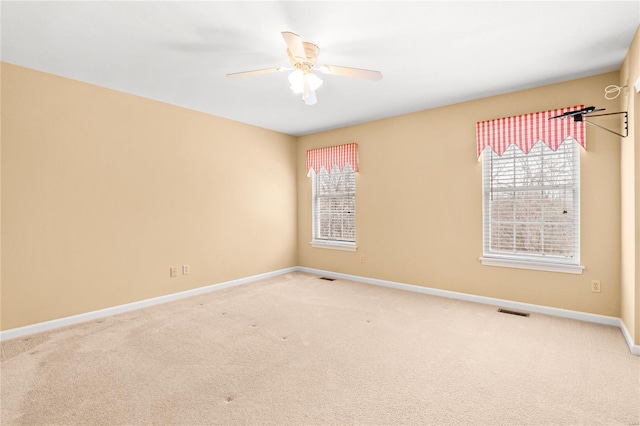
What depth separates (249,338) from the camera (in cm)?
293

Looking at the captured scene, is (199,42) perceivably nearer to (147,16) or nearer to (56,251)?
(147,16)

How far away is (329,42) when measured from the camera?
8.36 ft

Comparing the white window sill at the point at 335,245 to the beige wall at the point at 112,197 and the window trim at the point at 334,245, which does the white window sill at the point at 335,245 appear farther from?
the beige wall at the point at 112,197

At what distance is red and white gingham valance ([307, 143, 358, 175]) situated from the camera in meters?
5.09

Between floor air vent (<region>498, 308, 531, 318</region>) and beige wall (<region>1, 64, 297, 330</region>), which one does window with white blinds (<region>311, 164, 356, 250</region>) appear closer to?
beige wall (<region>1, 64, 297, 330</region>)

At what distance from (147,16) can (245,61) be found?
867 millimetres

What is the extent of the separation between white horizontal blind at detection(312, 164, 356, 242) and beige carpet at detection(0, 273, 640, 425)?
2.00m

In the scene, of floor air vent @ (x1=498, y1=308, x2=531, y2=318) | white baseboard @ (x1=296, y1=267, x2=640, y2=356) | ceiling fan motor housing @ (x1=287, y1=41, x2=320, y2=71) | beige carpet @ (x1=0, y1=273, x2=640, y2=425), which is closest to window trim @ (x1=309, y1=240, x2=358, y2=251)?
white baseboard @ (x1=296, y1=267, x2=640, y2=356)

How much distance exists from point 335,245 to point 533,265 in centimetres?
284

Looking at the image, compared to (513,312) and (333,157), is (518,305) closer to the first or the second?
(513,312)

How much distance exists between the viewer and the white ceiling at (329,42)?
2146 millimetres

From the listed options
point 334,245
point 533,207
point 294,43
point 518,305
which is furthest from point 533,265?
point 294,43

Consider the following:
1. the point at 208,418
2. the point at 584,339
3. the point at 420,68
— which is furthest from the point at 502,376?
the point at 420,68

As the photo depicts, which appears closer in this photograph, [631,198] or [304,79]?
[304,79]
